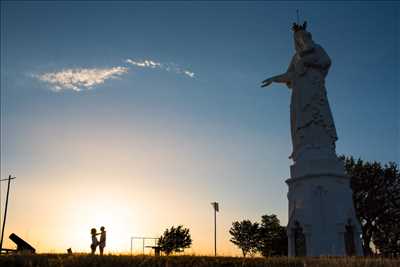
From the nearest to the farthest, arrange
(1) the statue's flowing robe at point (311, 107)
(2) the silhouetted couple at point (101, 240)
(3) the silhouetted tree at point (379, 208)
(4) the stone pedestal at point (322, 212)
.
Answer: (2) the silhouetted couple at point (101, 240) → (4) the stone pedestal at point (322, 212) → (1) the statue's flowing robe at point (311, 107) → (3) the silhouetted tree at point (379, 208)

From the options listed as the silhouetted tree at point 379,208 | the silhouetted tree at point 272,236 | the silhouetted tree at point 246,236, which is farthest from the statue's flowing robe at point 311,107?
the silhouetted tree at point 246,236

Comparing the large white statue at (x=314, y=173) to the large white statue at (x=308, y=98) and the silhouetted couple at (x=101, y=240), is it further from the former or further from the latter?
the silhouetted couple at (x=101, y=240)

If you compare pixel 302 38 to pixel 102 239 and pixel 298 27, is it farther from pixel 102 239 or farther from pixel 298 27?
pixel 102 239

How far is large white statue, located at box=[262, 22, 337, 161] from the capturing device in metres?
36.3

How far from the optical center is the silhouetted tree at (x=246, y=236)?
82.5 metres

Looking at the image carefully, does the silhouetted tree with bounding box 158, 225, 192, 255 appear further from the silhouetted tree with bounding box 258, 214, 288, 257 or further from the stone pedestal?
the stone pedestal

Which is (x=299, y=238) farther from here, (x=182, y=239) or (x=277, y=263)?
(x=182, y=239)

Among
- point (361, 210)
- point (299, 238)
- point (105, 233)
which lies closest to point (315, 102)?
point (299, 238)

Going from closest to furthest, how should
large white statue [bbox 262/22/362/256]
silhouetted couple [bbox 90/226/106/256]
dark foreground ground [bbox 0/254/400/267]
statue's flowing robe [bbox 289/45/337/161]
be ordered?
dark foreground ground [bbox 0/254/400/267], silhouetted couple [bbox 90/226/106/256], large white statue [bbox 262/22/362/256], statue's flowing robe [bbox 289/45/337/161]

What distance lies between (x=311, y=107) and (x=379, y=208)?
20.1m

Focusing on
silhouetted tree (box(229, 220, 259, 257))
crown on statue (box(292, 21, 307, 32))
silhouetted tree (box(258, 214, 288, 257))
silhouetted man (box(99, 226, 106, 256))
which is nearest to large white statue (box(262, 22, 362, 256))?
crown on statue (box(292, 21, 307, 32))

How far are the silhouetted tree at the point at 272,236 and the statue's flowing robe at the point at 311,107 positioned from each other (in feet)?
103

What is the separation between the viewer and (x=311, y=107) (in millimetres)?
37344

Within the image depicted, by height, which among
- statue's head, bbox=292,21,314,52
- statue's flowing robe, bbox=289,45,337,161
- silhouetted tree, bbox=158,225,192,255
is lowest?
silhouetted tree, bbox=158,225,192,255
